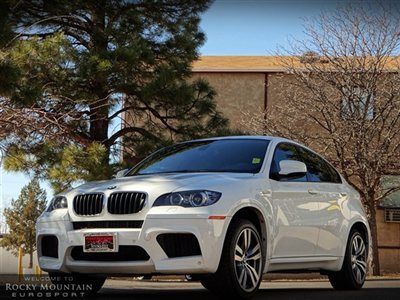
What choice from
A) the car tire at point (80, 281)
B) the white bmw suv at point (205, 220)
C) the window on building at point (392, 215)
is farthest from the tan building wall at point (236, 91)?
the car tire at point (80, 281)

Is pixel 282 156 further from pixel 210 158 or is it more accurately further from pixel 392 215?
pixel 392 215

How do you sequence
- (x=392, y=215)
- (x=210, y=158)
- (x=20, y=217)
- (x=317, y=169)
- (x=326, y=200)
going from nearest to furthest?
(x=210, y=158), (x=326, y=200), (x=317, y=169), (x=392, y=215), (x=20, y=217)

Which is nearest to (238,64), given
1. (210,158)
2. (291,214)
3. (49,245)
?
(210,158)

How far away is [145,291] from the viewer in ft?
25.2

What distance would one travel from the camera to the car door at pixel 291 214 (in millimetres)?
6719

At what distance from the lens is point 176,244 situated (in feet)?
19.1

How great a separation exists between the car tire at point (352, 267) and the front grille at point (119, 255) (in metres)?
2.91

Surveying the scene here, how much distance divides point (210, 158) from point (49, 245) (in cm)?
181

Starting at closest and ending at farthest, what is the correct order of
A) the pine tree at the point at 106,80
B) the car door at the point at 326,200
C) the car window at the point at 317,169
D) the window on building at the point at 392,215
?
the car door at the point at 326,200 < the car window at the point at 317,169 < the pine tree at the point at 106,80 < the window on building at the point at 392,215

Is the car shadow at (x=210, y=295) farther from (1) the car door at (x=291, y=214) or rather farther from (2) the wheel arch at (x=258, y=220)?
(2) the wheel arch at (x=258, y=220)

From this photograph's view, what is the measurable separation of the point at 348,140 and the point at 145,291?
13526 mm

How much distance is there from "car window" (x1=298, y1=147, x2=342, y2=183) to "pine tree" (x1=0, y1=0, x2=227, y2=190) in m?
6.41

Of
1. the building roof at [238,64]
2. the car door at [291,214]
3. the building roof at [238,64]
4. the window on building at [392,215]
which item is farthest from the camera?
the building roof at [238,64]

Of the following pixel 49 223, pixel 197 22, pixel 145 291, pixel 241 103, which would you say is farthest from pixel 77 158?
pixel 241 103
